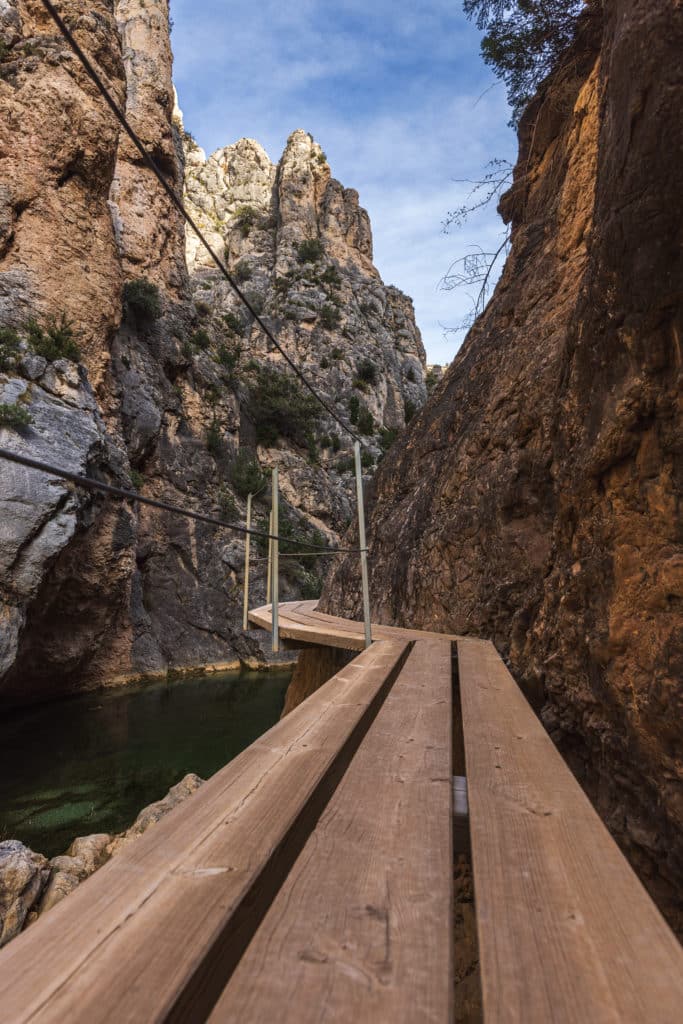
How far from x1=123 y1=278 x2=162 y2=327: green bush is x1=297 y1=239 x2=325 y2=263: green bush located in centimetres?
1878

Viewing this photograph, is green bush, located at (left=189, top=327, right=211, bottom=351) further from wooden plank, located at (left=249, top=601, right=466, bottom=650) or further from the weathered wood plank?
wooden plank, located at (left=249, top=601, right=466, bottom=650)

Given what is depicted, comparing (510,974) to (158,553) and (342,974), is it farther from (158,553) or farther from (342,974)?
(158,553)

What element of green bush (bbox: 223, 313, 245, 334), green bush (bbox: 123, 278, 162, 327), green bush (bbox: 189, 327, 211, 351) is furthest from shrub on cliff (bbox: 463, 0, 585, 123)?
green bush (bbox: 223, 313, 245, 334)

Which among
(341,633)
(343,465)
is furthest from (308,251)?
(341,633)

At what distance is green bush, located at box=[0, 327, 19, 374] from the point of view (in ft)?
30.6

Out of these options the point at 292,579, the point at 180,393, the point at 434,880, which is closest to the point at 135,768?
the point at 434,880

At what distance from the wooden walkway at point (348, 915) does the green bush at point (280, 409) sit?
75.8 ft

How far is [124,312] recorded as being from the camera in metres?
16.7

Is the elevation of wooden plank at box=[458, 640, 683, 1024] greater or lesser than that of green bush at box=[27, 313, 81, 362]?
lesser

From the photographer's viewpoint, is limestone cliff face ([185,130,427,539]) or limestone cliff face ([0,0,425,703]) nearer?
limestone cliff face ([0,0,425,703])

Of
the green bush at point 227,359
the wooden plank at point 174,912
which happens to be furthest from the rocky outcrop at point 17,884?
the green bush at point 227,359

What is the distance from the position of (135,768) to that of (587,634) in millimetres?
8713

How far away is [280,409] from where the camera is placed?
2372 cm

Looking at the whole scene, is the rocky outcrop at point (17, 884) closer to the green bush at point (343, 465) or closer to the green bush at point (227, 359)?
the green bush at point (227, 359)
